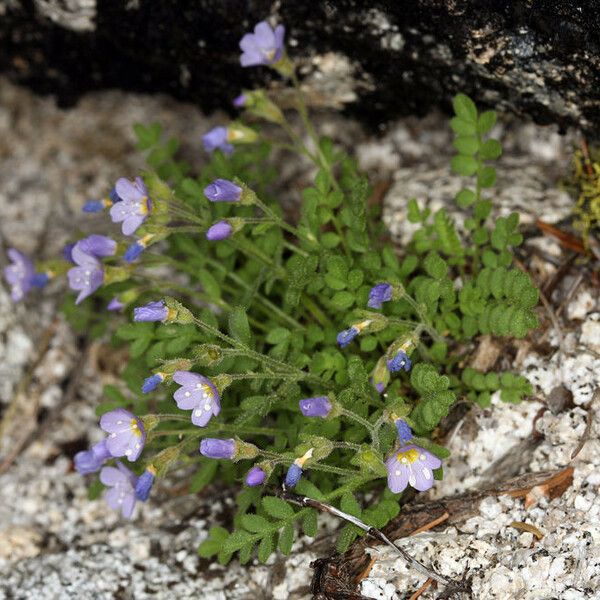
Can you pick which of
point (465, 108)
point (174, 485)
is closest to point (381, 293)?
point (465, 108)

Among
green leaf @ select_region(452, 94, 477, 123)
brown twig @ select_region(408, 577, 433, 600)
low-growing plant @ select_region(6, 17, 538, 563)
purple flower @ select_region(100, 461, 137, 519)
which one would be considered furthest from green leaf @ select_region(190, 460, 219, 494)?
green leaf @ select_region(452, 94, 477, 123)

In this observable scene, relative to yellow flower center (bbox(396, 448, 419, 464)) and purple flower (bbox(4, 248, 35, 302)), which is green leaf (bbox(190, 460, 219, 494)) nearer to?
yellow flower center (bbox(396, 448, 419, 464))

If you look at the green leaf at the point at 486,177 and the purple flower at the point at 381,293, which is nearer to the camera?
the purple flower at the point at 381,293

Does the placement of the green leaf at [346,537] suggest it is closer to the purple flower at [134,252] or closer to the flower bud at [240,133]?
the purple flower at [134,252]

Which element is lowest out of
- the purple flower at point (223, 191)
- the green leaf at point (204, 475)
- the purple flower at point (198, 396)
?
the green leaf at point (204, 475)

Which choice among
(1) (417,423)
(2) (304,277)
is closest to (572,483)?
(1) (417,423)

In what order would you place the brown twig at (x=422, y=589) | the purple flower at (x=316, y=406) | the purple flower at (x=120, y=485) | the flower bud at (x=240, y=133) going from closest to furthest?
1. the brown twig at (x=422, y=589)
2. the purple flower at (x=316, y=406)
3. the purple flower at (x=120, y=485)
4. the flower bud at (x=240, y=133)

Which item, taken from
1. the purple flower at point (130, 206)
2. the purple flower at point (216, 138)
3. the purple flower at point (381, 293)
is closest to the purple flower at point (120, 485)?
the purple flower at point (130, 206)
